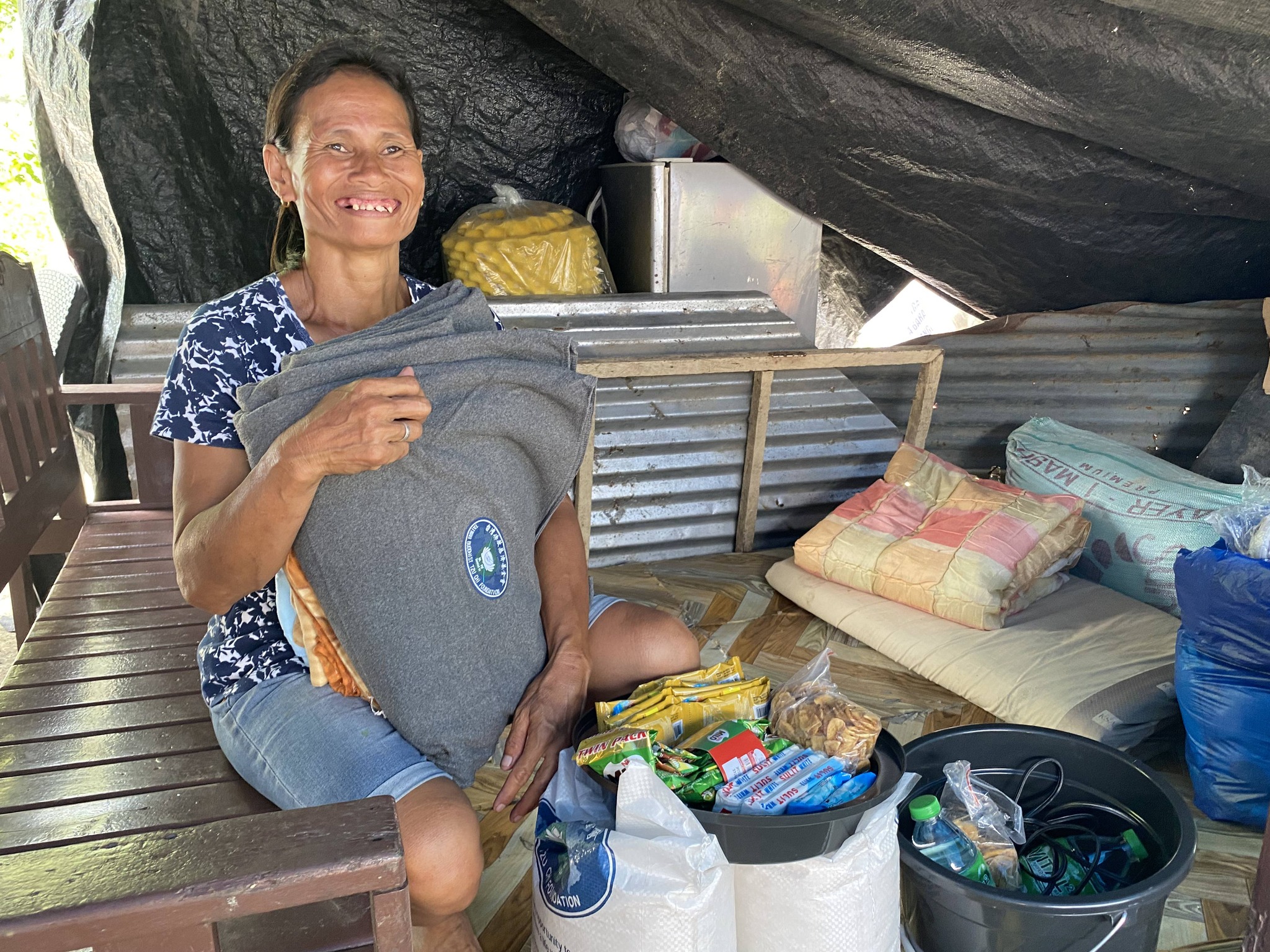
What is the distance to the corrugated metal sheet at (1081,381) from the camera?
12.0ft

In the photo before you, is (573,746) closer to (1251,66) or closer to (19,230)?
(1251,66)

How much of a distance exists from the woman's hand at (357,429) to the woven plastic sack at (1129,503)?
87.7 inches

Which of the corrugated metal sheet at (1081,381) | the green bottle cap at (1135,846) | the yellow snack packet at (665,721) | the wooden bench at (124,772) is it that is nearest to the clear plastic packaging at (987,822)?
the green bottle cap at (1135,846)

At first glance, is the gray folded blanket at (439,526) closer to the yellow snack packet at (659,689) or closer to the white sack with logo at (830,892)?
the yellow snack packet at (659,689)

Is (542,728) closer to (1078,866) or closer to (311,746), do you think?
(311,746)

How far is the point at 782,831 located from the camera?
3.63 feet

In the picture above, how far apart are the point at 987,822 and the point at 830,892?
1.28 feet

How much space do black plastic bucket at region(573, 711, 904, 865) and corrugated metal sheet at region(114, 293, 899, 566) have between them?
1952 millimetres

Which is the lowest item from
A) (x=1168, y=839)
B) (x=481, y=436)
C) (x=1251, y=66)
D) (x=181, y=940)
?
(x=1168, y=839)

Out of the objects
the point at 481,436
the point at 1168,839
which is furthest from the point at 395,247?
the point at 1168,839

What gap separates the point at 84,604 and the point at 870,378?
2.74m

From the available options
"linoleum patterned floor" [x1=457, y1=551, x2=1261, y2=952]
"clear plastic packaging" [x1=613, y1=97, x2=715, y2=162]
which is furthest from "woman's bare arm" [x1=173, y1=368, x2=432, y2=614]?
"clear plastic packaging" [x1=613, y1=97, x2=715, y2=162]

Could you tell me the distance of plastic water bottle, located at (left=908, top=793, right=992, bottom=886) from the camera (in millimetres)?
1371

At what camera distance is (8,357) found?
1923 millimetres
